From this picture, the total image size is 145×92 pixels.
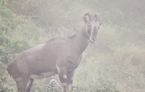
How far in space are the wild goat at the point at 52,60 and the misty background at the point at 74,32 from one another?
0.86m

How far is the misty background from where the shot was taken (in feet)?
23.8

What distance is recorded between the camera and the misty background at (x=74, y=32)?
725 cm

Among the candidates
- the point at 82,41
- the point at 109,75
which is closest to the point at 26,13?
the point at 109,75

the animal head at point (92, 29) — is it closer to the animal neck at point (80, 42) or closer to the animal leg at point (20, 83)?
the animal neck at point (80, 42)

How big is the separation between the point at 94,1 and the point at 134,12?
3.69 m

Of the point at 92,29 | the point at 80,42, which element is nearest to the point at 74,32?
the point at 80,42

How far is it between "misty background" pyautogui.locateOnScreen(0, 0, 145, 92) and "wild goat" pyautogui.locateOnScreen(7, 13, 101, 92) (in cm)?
86

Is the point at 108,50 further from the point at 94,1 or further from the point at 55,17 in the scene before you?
the point at 94,1

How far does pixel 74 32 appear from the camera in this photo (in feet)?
36.7

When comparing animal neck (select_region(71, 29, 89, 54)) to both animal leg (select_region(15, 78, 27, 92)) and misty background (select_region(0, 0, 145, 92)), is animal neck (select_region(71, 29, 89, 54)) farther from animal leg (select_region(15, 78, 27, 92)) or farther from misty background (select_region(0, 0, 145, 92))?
animal leg (select_region(15, 78, 27, 92))

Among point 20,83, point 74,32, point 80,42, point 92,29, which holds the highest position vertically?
point 92,29

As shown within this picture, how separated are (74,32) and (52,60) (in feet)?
20.7

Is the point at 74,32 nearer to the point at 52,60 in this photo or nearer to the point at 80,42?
the point at 80,42

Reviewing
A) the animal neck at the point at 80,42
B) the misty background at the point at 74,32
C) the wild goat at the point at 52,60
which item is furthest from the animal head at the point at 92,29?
the misty background at the point at 74,32
